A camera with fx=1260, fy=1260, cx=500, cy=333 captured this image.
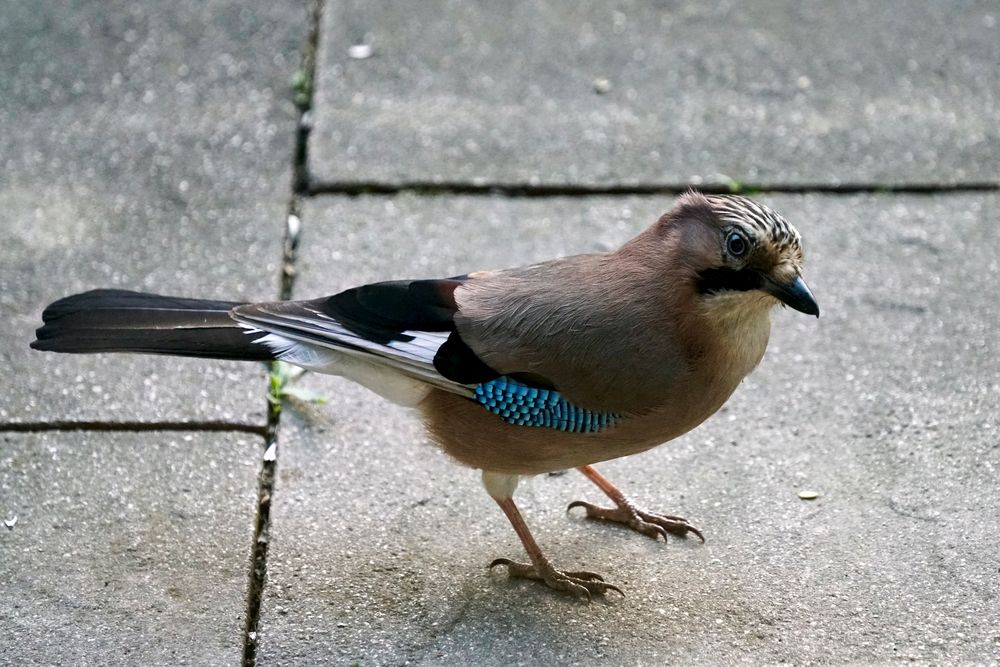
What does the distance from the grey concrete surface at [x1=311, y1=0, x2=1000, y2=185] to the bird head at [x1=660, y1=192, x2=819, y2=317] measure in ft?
7.37

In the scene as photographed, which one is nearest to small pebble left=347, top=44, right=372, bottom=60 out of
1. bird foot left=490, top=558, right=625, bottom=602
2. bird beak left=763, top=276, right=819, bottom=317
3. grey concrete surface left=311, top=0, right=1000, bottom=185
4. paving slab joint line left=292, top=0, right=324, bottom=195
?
grey concrete surface left=311, top=0, right=1000, bottom=185

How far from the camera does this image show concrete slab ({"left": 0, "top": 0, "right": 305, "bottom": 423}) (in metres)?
4.81

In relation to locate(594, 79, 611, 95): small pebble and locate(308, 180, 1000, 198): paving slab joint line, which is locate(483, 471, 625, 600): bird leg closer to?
locate(308, 180, 1000, 198): paving slab joint line

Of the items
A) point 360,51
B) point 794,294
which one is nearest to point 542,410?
point 794,294

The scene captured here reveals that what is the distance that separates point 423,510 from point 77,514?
1.16m

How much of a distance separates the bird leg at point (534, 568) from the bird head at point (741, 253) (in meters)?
0.91

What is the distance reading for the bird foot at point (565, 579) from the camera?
3.96m

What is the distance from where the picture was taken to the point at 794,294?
140 inches

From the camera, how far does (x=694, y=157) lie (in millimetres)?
6020

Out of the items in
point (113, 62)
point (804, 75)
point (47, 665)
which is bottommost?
point (47, 665)

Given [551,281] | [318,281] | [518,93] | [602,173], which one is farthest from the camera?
[518,93]

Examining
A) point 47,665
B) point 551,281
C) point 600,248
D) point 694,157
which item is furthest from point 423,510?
point 694,157

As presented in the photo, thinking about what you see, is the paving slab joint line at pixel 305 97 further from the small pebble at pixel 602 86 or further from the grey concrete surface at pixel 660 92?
the small pebble at pixel 602 86

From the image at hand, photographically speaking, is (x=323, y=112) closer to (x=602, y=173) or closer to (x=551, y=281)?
(x=602, y=173)
